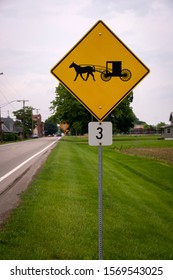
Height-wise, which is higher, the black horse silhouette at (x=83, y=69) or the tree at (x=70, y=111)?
the tree at (x=70, y=111)

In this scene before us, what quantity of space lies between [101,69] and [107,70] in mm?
81

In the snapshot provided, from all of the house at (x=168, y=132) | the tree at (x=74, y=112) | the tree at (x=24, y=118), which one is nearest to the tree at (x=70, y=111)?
the tree at (x=74, y=112)

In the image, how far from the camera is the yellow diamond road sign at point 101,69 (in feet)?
15.3

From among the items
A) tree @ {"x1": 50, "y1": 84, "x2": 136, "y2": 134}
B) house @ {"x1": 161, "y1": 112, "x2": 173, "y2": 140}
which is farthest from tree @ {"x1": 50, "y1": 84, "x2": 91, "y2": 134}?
house @ {"x1": 161, "y1": 112, "x2": 173, "y2": 140}

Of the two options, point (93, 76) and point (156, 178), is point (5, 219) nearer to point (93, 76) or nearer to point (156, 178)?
point (93, 76)

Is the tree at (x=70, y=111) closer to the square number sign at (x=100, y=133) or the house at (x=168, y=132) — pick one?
the house at (x=168, y=132)

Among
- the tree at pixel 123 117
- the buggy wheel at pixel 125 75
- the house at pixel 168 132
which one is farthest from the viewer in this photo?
the house at pixel 168 132

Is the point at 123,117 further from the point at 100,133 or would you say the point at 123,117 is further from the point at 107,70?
the point at 100,133

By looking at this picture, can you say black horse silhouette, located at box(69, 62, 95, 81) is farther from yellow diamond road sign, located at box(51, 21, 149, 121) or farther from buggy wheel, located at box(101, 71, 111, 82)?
buggy wheel, located at box(101, 71, 111, 82)

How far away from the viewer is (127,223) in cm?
688

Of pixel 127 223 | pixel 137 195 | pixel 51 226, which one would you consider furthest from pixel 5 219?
pixel 137 195

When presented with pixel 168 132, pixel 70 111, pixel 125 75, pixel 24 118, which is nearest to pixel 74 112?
pixel 70 111

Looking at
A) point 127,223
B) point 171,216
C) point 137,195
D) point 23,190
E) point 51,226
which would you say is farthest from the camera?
point 137,195

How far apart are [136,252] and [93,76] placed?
2.73 meters
